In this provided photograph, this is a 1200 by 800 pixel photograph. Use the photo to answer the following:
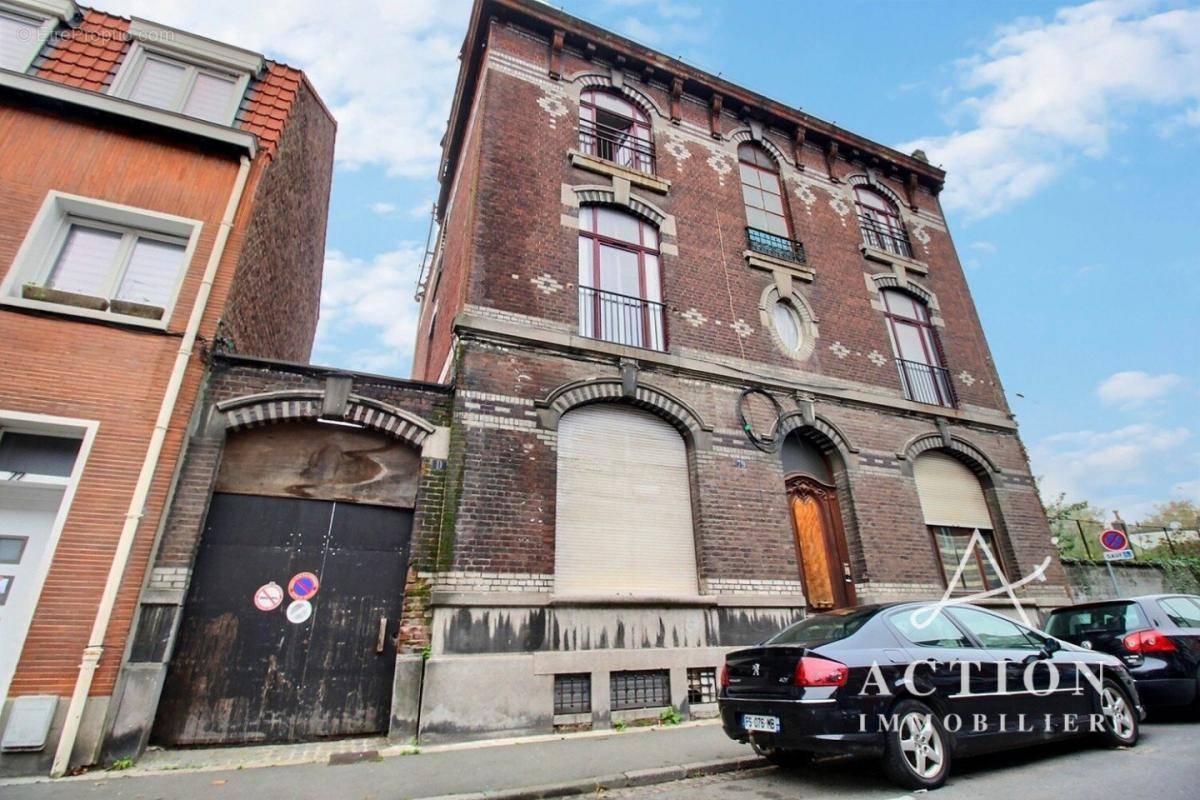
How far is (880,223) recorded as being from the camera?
1413 centimetres

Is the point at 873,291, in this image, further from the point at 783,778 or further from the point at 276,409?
the point at 276,409

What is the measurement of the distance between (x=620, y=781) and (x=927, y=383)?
10793mm

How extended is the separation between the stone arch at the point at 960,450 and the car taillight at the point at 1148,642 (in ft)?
14.7

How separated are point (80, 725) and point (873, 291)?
14.3m

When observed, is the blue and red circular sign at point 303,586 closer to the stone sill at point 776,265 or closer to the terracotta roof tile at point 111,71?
the terracotta roof tile at point 111,71

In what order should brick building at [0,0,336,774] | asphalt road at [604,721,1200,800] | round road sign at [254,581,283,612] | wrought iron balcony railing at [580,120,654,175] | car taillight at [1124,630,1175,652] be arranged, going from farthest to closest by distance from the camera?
wrought iron balcony railing at [580,120,654,175] → round road sign at [254,581,283,612] → car taillight at [1124,630,1175,652] → brick building at [0,0,336,774] → asphalt road at [604,721,1200,800]

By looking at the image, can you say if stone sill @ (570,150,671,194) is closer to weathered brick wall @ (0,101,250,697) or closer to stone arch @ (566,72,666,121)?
stone arch @ (566,72,666,121)

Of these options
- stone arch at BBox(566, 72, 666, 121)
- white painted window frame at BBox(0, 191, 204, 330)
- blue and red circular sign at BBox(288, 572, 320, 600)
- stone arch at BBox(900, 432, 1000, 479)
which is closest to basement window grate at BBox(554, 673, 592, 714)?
blue and red circular sign at BBox(288, 572, 320, 600)

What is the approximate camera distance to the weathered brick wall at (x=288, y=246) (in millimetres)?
8539

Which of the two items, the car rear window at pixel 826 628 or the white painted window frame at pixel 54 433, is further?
the white painted window frame at pixel 54 433

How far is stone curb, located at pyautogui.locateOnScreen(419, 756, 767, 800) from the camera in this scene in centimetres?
445

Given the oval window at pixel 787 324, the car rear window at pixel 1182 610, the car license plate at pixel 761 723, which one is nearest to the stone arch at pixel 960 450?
the oval window at pixel 787 324

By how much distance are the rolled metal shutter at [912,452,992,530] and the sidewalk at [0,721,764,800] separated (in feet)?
23.3

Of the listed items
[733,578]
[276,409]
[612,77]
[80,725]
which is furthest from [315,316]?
[733,578]
